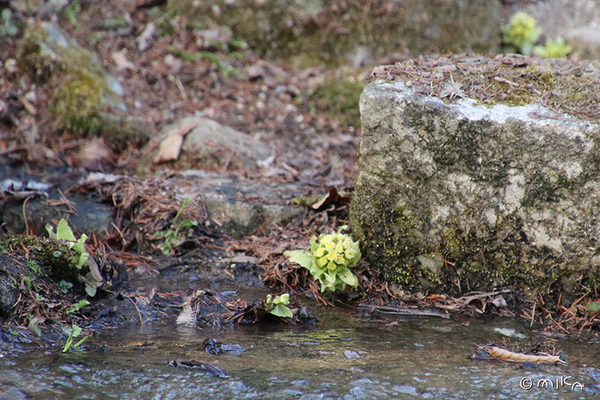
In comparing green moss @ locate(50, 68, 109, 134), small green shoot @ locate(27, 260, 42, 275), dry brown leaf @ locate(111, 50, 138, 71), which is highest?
dry brown leaf @ locate(111, 50, 138, 71)

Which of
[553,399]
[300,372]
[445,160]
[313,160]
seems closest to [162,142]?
[313,160]

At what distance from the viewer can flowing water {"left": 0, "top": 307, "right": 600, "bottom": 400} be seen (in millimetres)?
1977

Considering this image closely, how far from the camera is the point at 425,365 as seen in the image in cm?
229

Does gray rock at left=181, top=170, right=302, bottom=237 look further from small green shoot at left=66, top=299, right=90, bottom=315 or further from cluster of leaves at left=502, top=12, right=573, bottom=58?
cluster of leaves at left=502, top=12, right=573, bottom=58

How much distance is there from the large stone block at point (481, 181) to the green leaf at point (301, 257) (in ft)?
1.23

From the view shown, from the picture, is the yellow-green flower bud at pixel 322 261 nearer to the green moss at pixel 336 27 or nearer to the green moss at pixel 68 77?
the green moss at pixel 68 77

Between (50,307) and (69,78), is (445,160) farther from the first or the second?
(69,78)

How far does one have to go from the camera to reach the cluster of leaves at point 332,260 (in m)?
3.06

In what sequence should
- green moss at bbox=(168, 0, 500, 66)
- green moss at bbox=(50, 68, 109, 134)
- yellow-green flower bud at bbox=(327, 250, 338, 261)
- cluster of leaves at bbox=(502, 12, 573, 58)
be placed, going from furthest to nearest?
cluster of leaves at bbox=(502, 12, 573, 58) → green moss at bbox=(168, 0, 500, 66) → green moss at bbox=(50, 68, 109, 134) → yellow-green flower bud at bbox=(327, 250, 338, 261)

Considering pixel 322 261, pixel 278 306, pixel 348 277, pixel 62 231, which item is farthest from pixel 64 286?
pixel 348 277

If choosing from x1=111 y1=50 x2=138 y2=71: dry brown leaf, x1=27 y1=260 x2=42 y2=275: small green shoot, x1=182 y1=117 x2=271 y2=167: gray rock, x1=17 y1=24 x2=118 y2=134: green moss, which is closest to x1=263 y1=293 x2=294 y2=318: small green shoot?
x1=27 y1=260 x2=42 y2=275: small green shoot

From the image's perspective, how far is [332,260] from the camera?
10.0 feet

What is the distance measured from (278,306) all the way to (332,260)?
47 centimetres

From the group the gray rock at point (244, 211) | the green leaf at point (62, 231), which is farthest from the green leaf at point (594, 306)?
the green leaf at point (62, 231)
